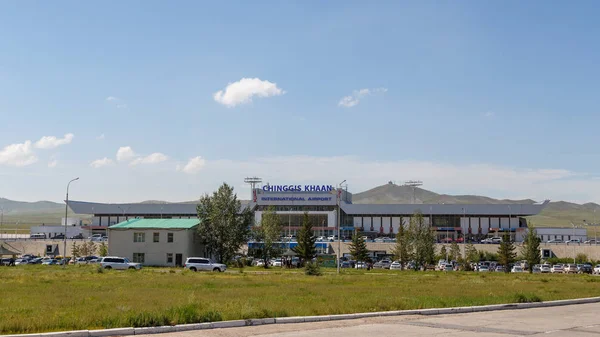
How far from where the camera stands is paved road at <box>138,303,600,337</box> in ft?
67.8

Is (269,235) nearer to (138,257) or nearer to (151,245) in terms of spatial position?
(151,245)

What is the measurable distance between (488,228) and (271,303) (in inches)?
5409

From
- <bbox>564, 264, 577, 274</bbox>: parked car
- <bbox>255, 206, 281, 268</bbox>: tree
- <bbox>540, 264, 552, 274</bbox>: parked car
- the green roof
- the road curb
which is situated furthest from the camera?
<bbox>255, 206, 281, 268</bbox>: tree

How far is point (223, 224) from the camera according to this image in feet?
308

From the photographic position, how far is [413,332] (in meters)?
21.1

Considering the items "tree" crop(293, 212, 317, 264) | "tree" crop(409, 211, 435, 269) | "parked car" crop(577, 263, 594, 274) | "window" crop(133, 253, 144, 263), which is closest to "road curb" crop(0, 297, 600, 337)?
"tree" crop(409, 211, 435, 269)

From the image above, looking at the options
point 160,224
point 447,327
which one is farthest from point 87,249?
point 447,327

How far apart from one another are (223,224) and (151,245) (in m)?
10.8

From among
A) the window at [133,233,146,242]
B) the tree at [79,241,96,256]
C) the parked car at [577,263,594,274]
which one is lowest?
the parked car at [577,263,594,274]

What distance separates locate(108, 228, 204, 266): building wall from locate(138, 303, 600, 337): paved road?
66.7 metres

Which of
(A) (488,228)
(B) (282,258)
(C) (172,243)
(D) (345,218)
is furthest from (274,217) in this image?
(A) (488,228)

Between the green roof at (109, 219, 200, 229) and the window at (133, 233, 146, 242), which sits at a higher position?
the green roof at (109, 219, 200, 229)

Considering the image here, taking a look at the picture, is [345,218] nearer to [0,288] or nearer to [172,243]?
[172,243]

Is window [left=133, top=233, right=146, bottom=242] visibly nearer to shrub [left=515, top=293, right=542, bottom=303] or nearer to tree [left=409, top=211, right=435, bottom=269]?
tree [left=409, top=211, right=435, bottom=269]
